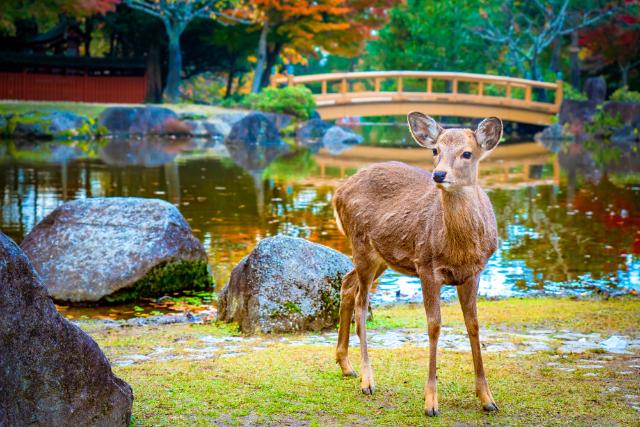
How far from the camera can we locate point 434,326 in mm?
5098

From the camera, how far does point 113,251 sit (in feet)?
31.3

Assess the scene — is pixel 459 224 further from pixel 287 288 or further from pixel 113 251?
pixel 113 251

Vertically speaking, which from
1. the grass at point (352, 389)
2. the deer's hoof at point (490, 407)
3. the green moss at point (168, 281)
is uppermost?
the deer's hoof at point (490, 407)

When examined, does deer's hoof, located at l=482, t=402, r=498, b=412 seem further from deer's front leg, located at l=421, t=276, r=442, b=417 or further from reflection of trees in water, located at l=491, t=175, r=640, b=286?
reflection of trees in water, located at l=491, t=175, r=640, b=286

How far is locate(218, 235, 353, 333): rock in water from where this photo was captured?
741 cm

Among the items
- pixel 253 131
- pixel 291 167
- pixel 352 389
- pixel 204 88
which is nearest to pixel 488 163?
pixel 291 167

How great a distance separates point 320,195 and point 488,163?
10.2 metres

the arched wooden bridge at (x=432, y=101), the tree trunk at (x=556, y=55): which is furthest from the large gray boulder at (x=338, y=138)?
the tree trunk at (x=556, y=55)

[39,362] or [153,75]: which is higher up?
[153,75]

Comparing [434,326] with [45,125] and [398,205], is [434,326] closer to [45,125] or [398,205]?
[398,205]

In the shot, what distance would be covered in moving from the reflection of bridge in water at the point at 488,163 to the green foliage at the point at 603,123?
4074mm

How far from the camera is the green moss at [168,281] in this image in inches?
374

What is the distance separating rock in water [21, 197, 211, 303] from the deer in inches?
162

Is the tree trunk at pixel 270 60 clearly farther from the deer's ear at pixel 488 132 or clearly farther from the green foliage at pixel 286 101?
the deer's ear at pixel 488 132
